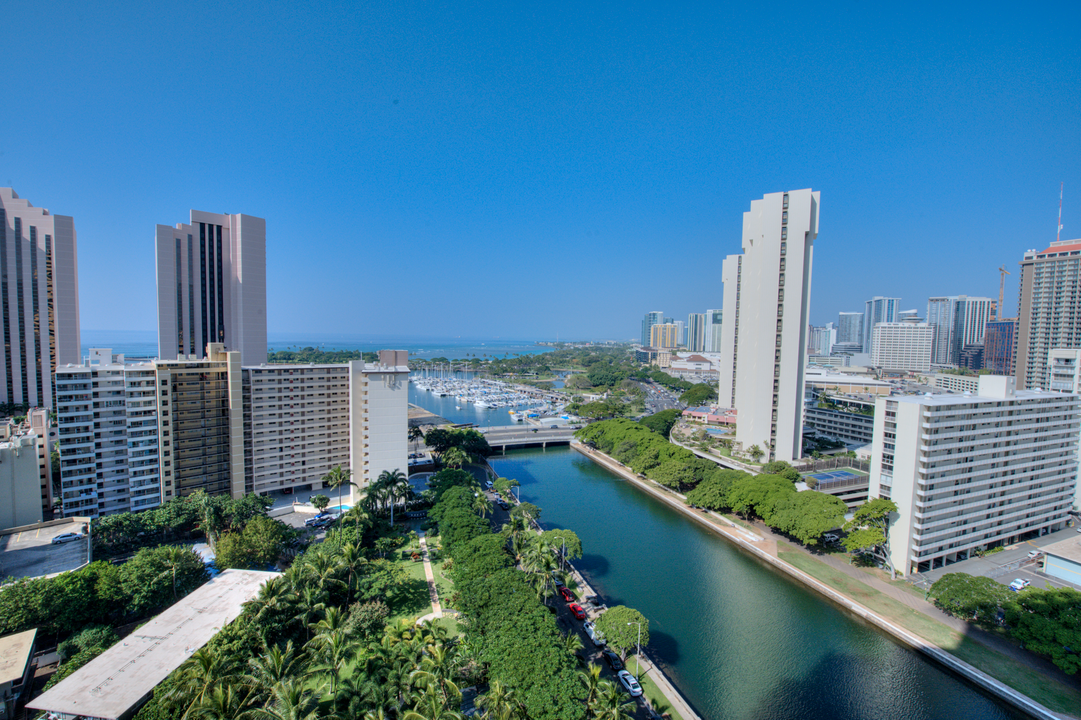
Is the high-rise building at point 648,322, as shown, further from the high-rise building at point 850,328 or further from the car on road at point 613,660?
the car on road at point 613,660

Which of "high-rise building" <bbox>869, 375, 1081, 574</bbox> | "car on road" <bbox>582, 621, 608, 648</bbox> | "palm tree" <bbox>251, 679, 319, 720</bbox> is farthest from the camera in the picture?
"high-rise building" <bbox>869, 375, 1081, 574</bbox>

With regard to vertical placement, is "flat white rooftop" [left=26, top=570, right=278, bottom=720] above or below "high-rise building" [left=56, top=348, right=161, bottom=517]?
below

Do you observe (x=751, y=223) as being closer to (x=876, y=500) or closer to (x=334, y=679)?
(x=876, y=500)

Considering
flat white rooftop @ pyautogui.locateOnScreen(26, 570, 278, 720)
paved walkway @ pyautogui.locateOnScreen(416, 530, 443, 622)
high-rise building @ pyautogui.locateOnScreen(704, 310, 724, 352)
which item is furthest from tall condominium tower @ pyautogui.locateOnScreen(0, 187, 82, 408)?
high-rise building @ pyautogui.locateOnScreen(704, 310, 724, 352)

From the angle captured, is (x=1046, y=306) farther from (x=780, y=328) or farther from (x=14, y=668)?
(x=14, y=668)

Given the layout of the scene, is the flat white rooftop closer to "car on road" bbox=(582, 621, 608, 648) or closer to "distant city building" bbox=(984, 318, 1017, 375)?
"car on road" bbox=(582, 621, 608, 648)

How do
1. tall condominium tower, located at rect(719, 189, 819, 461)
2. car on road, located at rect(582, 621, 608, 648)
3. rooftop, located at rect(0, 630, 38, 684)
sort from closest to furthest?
rooftop, located at rect(0, 630, 38, 684)
car on road, located at rect(582, 621, 608, 648)
tall condominium tower, located at rect(719, 189, 819, 461)

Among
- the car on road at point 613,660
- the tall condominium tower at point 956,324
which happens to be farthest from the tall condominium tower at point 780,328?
the tall condominium tower at point 956,324
